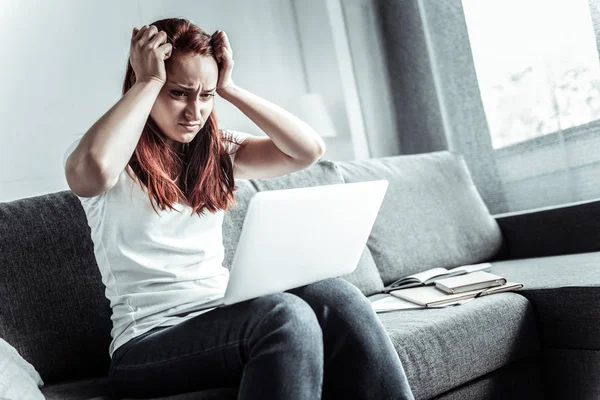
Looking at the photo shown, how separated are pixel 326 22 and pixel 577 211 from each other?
1530 mm

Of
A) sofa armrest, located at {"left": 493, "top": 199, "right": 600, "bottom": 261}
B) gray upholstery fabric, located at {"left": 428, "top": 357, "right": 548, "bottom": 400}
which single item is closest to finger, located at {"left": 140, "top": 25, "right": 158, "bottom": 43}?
gray upholstery fabric, located at {"left": 428, "top": 357, "right": 548, "bottom": 400}

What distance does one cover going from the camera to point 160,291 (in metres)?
1.41

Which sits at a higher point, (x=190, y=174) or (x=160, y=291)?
(x=190, y=174)

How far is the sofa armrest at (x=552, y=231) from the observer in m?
2.37

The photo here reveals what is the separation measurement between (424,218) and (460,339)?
0.92m

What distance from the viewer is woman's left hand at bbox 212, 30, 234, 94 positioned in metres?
1.54

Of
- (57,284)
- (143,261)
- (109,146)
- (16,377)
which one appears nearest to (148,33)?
(109,146)

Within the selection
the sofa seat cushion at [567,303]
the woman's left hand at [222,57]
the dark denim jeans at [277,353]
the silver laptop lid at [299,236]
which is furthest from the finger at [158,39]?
the sofa seat cushion at [567,303]

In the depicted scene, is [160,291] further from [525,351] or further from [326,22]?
[326,22]

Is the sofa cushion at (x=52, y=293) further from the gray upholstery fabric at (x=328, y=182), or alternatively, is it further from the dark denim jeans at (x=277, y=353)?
the gray upholstery fabric at (x=328, y=182)

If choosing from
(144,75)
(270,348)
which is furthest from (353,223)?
(144,75)

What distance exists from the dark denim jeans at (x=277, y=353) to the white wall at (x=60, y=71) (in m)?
1.23

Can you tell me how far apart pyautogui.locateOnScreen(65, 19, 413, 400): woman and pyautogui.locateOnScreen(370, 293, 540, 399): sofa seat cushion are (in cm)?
28

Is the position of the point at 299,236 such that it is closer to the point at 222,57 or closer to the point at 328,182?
the point at 222,57
